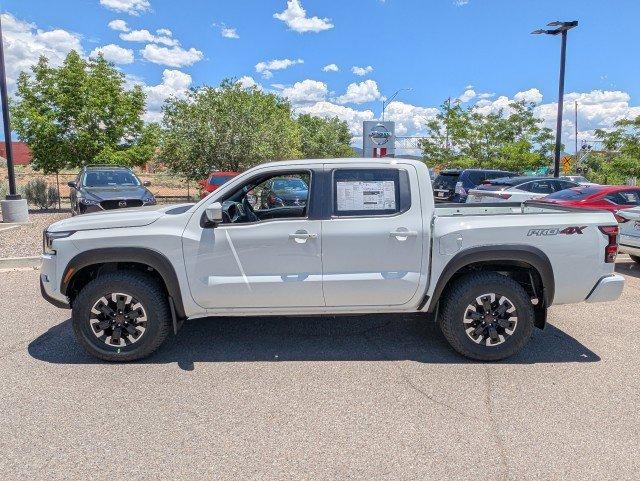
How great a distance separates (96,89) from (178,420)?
17767 millimetres

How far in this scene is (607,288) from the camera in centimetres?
426

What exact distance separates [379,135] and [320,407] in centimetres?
1770

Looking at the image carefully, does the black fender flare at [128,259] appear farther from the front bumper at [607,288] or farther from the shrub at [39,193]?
the shrub at [39,193]

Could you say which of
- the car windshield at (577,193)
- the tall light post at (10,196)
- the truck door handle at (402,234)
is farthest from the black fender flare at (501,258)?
the tall light post at (10,196)

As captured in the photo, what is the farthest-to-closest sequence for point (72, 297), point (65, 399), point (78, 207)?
point (78, 207) < point (72, 297) < point (65, 399)

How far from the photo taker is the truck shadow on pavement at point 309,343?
449cm

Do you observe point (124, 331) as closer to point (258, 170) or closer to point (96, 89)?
point (258, 170)

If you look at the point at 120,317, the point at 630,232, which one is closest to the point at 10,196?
the point at 120,317

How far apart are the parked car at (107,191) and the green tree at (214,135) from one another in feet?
36.1

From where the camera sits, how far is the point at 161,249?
13.8 feet

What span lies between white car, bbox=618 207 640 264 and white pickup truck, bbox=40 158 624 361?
174 inches

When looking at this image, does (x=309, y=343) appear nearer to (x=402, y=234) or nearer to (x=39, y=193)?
(x=402, y=234)

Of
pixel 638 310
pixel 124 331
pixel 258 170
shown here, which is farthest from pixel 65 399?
pixel 638 310

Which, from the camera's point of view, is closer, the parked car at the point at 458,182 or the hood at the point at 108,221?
the hood at the point at 108,221
